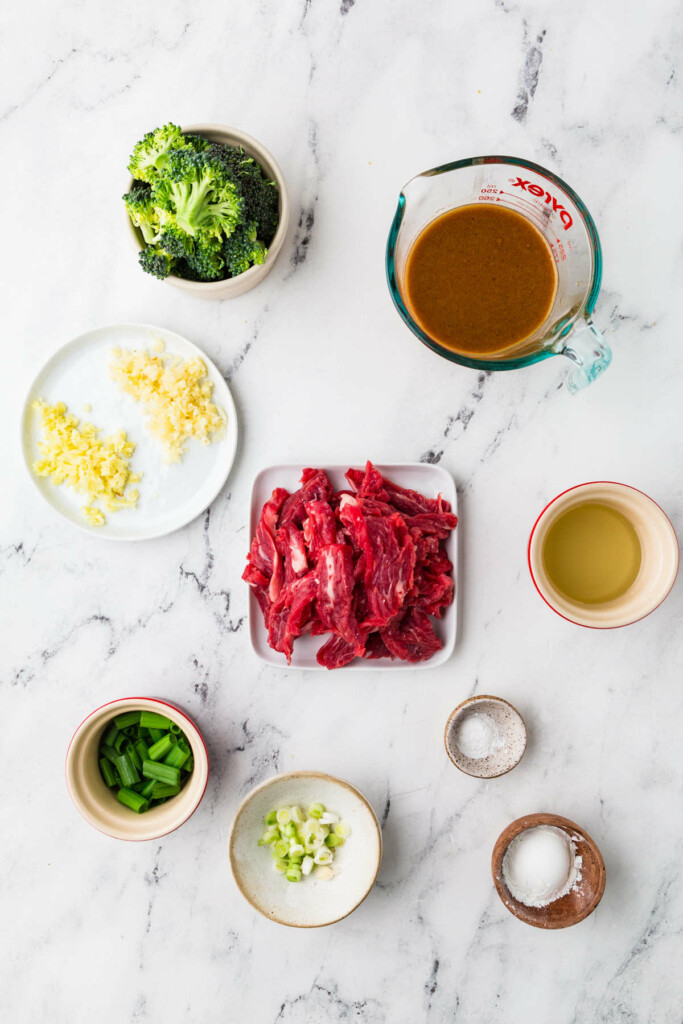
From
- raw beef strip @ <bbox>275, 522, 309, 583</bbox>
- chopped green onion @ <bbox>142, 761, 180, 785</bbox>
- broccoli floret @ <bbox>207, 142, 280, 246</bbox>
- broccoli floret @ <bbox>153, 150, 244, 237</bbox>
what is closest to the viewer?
broccoli floret @ <bbox>153, 150, 244, 237</bbox>

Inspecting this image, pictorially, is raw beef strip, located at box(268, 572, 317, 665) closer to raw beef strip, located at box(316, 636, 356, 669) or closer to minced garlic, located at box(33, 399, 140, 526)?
raw beef strip, located at box(316, 636, 356, 669)

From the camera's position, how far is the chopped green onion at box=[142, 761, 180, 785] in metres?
2.21

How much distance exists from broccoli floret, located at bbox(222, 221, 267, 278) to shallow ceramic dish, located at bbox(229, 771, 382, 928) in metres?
1.48

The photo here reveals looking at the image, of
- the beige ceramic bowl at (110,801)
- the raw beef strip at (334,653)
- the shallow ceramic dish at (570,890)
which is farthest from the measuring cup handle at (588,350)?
the beige ceramic bowl at (110,801)

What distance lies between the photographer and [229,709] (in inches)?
91.4

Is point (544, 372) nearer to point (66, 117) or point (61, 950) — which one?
point (66, 117)

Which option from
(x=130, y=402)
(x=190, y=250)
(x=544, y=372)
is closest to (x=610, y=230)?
(x=544, y=372)

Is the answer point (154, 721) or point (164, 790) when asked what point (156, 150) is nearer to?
point (154, 721)

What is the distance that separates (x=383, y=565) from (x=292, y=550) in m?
0.27

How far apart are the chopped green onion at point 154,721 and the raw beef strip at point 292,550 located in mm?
600

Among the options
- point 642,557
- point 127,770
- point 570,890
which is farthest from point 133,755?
point 642,557

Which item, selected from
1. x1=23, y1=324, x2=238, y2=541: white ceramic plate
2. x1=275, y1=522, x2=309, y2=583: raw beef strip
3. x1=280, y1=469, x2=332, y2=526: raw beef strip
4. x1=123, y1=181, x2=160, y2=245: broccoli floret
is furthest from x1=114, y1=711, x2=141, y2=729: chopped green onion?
x1=123, y1=181, x2=160, y2=245: broccoli floret

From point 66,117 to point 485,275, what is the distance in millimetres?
1455

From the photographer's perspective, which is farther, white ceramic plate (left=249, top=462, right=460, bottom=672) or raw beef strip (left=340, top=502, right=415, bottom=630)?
white ceramic plate (left=249, top=462, right=460, bottom=672)
